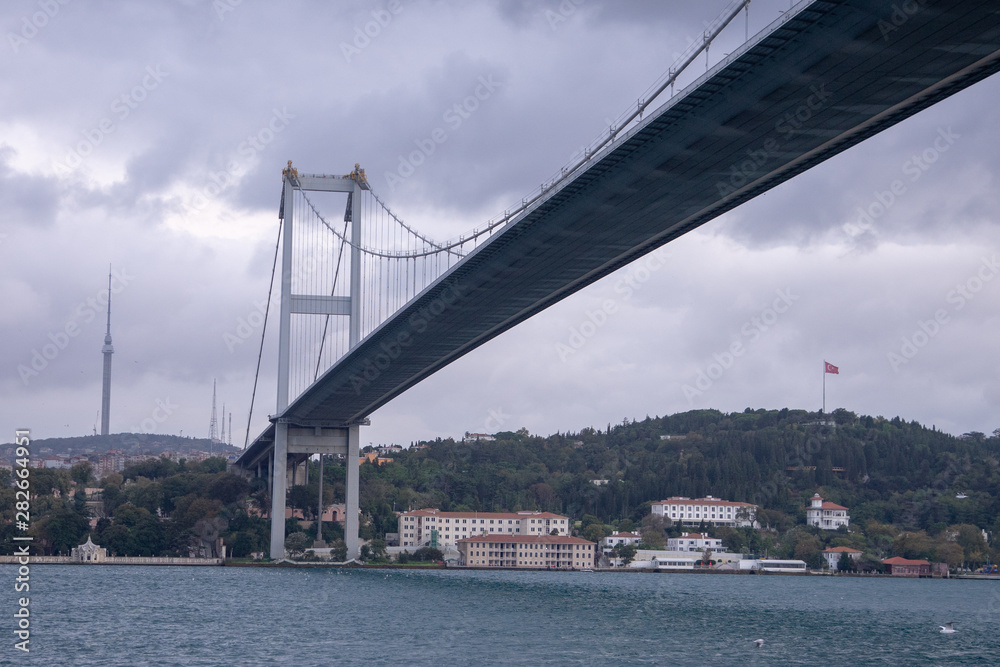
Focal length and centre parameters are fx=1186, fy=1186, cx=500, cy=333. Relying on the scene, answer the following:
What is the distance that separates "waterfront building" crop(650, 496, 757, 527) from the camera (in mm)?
87625

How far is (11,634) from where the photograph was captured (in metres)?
23.0

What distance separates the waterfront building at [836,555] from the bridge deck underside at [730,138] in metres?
45.5

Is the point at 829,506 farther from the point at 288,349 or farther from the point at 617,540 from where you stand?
the point at 288,349

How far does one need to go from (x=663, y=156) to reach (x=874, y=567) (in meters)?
57.9

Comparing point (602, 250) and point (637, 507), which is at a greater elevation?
point (602, 250)

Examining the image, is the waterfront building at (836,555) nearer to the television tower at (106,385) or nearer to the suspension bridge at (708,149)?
the suspension bridge at (708,149)

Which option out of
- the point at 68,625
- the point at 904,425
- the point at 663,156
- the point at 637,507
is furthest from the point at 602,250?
the point at 904,425

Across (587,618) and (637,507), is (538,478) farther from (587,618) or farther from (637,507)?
(587,618)

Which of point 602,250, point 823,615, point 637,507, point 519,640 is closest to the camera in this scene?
point 519,640

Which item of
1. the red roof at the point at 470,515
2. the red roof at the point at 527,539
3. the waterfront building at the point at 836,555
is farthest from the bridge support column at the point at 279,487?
the waterfront building at the point at 836,555

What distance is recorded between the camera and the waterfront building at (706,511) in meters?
87.6

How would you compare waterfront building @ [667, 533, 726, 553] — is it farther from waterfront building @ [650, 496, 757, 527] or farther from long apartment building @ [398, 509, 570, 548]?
long apartment building @ [398, 509, 570, 548]

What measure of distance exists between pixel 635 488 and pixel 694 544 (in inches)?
652

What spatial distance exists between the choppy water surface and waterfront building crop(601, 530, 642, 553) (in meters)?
31.4
